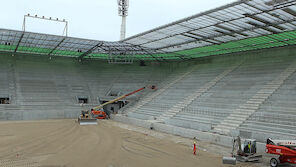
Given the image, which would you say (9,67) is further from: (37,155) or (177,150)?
(177,150)

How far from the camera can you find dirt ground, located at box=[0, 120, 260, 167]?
12172 mm

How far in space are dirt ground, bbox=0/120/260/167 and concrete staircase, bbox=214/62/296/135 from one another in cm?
305

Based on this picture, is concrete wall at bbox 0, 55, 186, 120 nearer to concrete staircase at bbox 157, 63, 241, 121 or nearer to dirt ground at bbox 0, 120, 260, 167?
concrete staircase at bbox 157, 63, 241, 121

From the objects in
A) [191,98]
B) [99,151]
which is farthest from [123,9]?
[99,151]

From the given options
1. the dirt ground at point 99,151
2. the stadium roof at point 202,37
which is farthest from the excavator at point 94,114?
the stadium roof at point 202,37

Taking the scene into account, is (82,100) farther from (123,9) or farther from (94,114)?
(123,9)

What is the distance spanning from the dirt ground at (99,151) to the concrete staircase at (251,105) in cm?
305

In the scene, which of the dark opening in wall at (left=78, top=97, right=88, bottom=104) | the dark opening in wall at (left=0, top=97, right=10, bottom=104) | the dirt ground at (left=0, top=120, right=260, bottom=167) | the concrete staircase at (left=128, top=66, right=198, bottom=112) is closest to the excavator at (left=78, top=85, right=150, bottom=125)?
the concrete staircase at (left=128, top=66, right=198, bottom=112)

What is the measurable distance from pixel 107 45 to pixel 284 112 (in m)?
23.1

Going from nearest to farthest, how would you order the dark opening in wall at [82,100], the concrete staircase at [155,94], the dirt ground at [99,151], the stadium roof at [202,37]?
the dirt ground at [99,151] → the stadium roof at [202,37] → the concrete staircase at [155,94] → the dark opening in wall at [82,100]

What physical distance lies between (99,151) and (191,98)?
16.0 meters

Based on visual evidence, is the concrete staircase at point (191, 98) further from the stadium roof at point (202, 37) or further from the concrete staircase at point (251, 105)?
the concrete staircase at point (251, 105)

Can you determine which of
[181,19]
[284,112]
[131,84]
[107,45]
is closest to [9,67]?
[107,45]

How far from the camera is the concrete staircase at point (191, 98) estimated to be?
87.2ft
